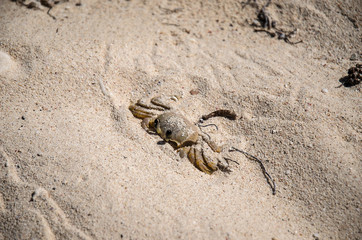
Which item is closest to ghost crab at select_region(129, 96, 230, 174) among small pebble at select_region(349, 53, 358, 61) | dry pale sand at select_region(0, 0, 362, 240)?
dry pale sand at select_region(0, 0, 362, 240)

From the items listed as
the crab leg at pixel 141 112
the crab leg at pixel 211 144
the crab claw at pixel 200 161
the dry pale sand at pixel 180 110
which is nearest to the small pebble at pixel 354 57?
the dry pale sand at pixel 180 110

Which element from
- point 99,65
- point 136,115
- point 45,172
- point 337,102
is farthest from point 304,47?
point 45,172

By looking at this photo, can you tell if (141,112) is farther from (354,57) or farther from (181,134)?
(354,57)

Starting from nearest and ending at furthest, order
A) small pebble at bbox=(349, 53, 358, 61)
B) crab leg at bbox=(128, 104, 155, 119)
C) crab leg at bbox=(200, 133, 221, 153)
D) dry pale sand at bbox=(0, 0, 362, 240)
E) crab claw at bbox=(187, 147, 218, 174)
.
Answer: dry pale sand at bbox=(0, 0, 362, 240), crab claw at bbox=(187, 147, 218, 174), crab leg at bbox=(200, 133, 221, 153), crab leg at bbox=(128, 104, 155, 119), small pebble at bbox=(349, 53, 358, 61)

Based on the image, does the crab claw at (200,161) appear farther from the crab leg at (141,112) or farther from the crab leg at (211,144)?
the crab leg at (141,112)

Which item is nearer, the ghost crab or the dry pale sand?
the dry pale sand

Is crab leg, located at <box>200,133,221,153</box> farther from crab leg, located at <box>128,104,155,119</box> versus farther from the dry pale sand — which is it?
crab leg, located at <box>128,104,155,119</box>

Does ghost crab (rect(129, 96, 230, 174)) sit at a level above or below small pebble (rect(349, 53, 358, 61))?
below
